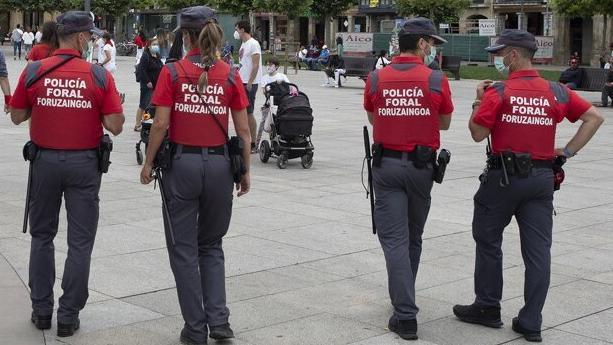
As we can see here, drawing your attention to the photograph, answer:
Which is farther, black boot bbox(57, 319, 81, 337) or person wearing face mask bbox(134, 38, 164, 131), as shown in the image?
person wearing face mask bbox(134, 38, 164, 131)

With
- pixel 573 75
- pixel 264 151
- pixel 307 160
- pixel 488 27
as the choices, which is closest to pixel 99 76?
pixel 307 160

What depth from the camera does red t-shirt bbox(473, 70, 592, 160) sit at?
6.08 m

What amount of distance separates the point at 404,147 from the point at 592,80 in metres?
24.4

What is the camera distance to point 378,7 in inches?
2859

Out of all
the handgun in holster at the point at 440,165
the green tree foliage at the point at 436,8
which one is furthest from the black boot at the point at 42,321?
the green tree foliage at the point at 436,8

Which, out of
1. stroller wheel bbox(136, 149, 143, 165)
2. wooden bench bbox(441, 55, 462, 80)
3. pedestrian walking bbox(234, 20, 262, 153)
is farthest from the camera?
wooden bench bbox(441, 55, 462, 80)

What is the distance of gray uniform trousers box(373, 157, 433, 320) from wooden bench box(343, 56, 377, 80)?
27080mm

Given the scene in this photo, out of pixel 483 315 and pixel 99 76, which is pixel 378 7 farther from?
pixel 99 76

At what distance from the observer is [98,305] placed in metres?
6.71

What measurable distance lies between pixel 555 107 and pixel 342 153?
9180 mm

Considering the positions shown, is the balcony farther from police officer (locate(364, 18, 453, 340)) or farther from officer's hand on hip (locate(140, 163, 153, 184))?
officer's hand on hip (locate(140, 163, 153, 184))

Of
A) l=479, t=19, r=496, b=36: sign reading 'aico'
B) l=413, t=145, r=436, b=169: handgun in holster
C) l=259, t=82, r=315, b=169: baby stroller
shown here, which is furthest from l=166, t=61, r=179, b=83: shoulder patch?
l=479, t=19, r=496, b=36: sign reading 'aico'

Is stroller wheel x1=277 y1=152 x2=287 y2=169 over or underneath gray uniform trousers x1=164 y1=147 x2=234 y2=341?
underneath

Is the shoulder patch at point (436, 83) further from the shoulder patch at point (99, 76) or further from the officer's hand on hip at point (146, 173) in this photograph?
the shoulder patch at point (99, 76)
